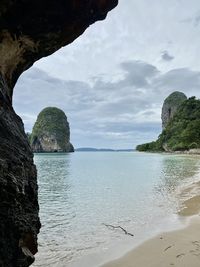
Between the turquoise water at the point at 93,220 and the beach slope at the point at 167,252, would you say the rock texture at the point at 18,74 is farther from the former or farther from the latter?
the turquoise water at the point at 93,220

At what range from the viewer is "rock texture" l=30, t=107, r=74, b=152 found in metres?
177

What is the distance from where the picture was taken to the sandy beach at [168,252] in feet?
21.0

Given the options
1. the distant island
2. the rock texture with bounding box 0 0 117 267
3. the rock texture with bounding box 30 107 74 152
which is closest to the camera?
the rock texture with bounding box 0 0 117 267

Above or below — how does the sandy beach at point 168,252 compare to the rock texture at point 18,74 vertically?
below

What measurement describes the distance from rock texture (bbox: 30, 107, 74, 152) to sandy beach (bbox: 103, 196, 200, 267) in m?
169

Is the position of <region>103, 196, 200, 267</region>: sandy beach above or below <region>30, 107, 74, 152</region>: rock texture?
below

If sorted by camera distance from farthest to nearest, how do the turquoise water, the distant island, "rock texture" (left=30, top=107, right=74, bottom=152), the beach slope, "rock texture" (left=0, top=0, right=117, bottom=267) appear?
"rock texture" (left=30, top=107, right=74, bottom=152), the distant island, the turquoise water, the beach slope, "rock texture" (left=0, top=0, right=117, bottom=267)

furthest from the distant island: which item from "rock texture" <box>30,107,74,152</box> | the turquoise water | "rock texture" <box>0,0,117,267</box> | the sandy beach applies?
"rock texture" <box>0,0,117,267</box>

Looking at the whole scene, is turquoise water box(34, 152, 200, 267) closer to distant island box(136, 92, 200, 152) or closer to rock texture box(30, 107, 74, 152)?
distant island box(136, 92, 200, 152)

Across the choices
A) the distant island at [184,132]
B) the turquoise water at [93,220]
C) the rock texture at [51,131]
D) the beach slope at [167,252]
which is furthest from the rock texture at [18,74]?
the rock texture at [51,131]

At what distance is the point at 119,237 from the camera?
9250 millimetres

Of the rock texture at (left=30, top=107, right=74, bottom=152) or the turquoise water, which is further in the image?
the rock texture at (left=30, top=107, right=74, bottom=152)

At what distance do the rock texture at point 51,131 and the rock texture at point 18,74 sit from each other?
170840 millimetres

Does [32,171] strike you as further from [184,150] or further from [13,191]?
[184,150]
